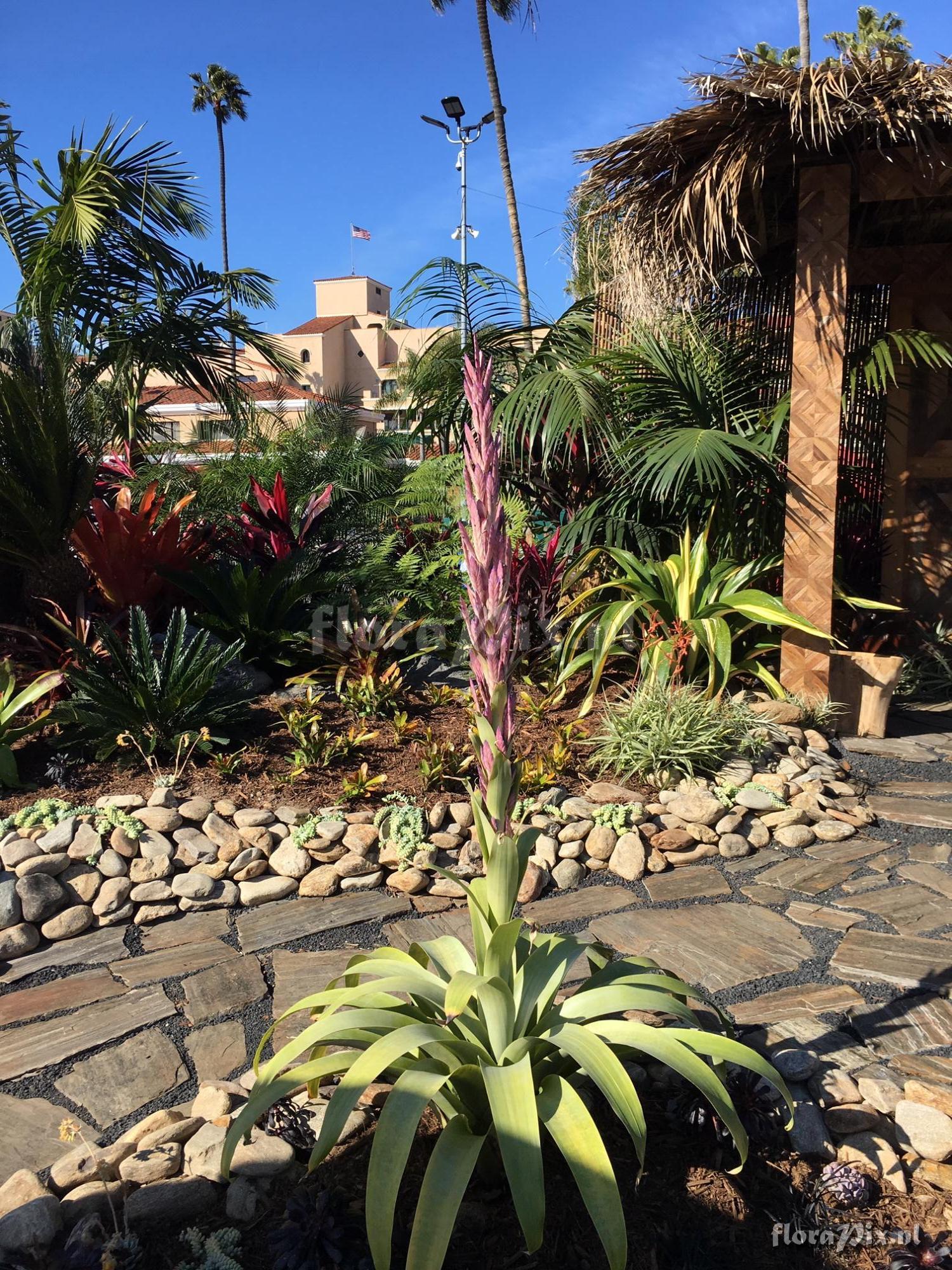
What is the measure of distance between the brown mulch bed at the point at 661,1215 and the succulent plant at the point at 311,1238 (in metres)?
0.02

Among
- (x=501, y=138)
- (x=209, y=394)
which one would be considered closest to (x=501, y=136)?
(x=501, y=138)

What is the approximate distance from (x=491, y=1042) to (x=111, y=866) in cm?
216

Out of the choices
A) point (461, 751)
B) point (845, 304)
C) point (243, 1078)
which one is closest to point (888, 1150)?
point (243, 1078)

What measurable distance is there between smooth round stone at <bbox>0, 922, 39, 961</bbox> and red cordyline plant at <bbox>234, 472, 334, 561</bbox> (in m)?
2.75

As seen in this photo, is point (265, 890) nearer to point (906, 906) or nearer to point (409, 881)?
point (409, 881)

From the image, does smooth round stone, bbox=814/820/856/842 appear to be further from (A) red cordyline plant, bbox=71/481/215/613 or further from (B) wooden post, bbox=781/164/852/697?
(A) red cordyline plant, bbox=71/481/215/613

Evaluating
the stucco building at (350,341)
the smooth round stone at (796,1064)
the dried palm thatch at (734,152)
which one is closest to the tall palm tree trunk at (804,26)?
the dried palm thatch at (734,152)

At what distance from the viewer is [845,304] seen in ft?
15.6

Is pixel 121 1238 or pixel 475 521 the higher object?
pixel 475 521

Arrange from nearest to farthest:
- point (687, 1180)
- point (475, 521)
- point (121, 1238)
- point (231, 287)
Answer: point (475, 521)
point (121, 1238)
point (687, 1180)
point (231, 287)

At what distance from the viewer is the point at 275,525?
18.2 feet

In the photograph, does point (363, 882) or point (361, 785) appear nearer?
point (363, 882)

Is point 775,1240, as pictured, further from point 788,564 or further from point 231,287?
point 231,287

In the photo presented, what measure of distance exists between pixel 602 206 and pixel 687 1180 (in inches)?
186
